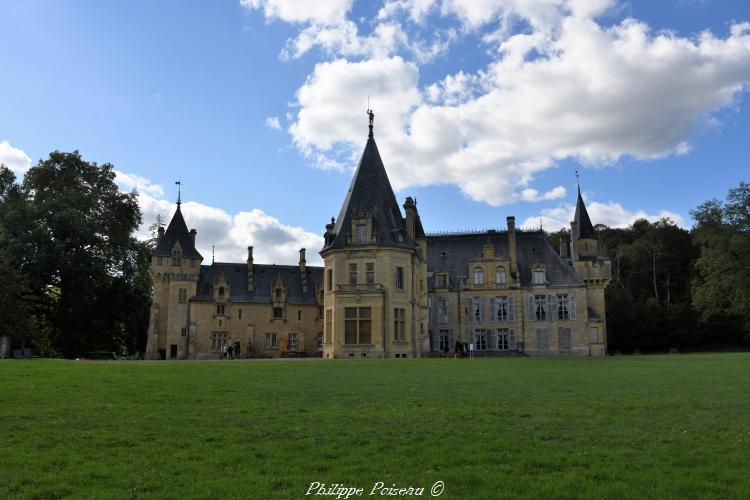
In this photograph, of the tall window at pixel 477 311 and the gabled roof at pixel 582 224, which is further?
the gabled roof at pixel 582 224

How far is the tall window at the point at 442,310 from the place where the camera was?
2347 inches

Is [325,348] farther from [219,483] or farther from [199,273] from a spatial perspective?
[219,483]

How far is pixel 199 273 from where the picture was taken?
61.0 m

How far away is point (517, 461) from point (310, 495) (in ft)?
9.21

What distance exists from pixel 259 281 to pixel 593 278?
3013cm

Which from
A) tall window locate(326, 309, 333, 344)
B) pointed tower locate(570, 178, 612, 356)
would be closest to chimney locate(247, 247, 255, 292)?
tall window locate(326, 309, 333, 344)

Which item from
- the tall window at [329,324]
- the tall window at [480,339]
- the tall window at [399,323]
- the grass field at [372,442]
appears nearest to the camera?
the grass field at [372,442]

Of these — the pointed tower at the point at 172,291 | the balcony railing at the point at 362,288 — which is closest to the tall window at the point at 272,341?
the pointed tower at the point at 172,291

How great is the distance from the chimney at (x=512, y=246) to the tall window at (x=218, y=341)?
26.0 m

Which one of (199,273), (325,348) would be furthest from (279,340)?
(325,348)

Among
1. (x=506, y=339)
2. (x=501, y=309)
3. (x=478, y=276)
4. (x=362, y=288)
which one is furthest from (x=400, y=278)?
(x=506, y=339)

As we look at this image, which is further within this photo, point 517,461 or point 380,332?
point 380,332

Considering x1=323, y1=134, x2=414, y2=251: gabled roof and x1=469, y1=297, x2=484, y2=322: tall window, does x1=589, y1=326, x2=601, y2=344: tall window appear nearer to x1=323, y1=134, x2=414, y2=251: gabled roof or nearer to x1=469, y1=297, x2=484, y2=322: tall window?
x1=469, y1=297, x2=484, y2=322: tall window

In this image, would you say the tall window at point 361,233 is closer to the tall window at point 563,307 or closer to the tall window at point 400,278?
the tall window at point 400,278
